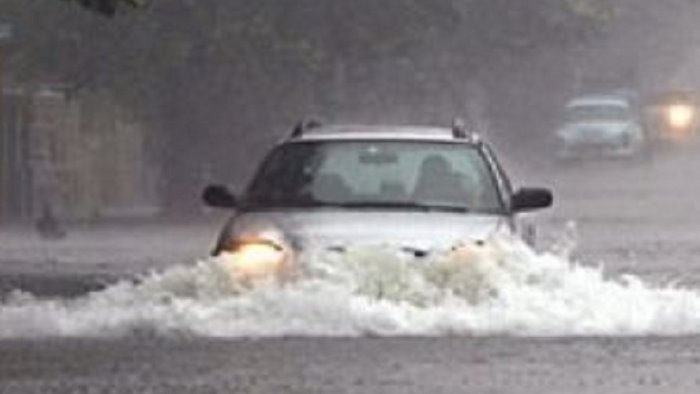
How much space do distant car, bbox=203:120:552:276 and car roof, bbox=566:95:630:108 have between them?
43.8 meters

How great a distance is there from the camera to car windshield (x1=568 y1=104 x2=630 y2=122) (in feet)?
197

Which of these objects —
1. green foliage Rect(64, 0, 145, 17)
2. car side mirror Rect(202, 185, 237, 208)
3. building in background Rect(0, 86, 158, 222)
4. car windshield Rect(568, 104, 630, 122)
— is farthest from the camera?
car windshield Rect(568, 104, 630, 122)

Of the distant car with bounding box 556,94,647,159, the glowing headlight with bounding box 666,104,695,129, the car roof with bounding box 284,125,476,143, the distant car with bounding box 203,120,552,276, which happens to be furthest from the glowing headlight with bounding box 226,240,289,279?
the glowing headlight with bounding box 666,104,695,129

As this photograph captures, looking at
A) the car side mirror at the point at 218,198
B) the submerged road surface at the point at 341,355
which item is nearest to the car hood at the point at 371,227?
the submerged road surface at the point at 341,355

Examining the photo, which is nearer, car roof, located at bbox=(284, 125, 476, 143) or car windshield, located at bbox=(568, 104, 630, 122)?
car roof, located at bbox=(284, 125, 476, 143)

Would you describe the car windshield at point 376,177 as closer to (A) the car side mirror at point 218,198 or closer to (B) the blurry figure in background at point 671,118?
(A) the car side mirror at point 218,198

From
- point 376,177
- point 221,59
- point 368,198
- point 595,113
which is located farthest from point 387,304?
point 595,113

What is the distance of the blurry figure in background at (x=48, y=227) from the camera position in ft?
112

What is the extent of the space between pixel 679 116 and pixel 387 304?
56643mm

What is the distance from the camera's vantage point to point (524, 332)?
1516 centimetres

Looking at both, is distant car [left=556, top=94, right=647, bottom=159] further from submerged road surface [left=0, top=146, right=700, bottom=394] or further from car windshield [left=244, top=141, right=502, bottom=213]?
car windshield [left=244, top=141, right=502, bottom=213]

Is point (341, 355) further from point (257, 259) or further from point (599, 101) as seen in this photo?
point (599, 101)

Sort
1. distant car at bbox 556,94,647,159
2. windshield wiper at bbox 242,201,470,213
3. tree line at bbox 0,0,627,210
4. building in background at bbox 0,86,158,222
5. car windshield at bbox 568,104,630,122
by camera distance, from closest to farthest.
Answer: windshield wiper at bbox 242,201,470,213 < tree line at bbox 0,0,627,210 < building in background at bbox 0,86,158,222 < distant car at bbox 556,94,647,159 < car windshield at bbox 568,104,630,122

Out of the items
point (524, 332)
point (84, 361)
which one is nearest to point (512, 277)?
point (524, 332)
